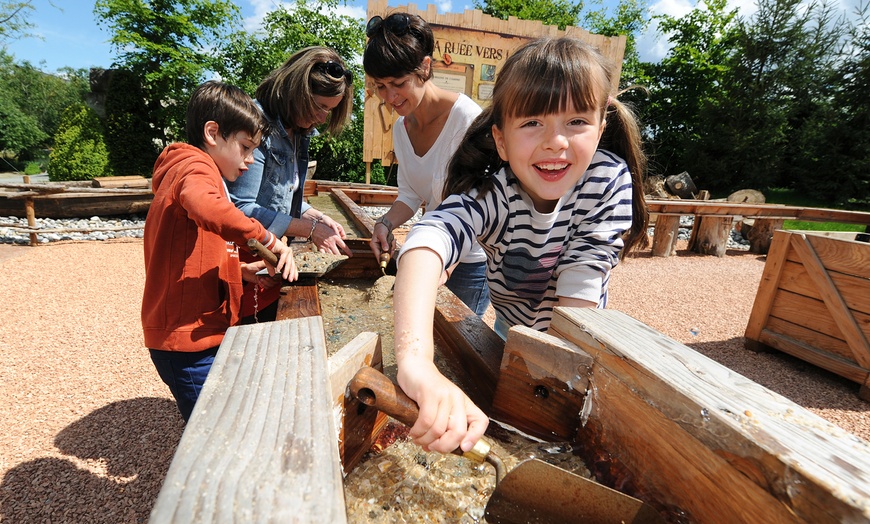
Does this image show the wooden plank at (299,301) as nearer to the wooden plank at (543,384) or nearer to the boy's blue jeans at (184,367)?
the boy's blue jeans at (184,367)

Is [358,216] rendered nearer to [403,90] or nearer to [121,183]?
[403,90]

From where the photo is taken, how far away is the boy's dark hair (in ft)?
6.79

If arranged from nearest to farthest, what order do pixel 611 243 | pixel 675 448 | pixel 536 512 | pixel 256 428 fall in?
1. pixel 256 428
2. pixel 675 448
3. pixel 536 512
4. pixel 611 243

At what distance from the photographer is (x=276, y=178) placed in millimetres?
2656

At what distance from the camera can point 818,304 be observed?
4.59 meters

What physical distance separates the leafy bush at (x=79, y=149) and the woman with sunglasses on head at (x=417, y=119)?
16.5 metres

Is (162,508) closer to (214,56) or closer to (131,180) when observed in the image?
(131,180)

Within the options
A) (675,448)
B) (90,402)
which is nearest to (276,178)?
(675,448)

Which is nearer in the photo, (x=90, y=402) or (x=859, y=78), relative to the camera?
(x=90, y=402)

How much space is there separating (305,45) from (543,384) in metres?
17.7

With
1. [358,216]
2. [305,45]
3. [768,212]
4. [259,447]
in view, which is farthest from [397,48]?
[305,45]

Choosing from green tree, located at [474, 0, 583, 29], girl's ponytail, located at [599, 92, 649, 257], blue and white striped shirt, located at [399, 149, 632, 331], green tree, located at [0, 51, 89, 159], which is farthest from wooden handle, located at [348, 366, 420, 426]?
green tree, located at [0, 51, 89, 159]

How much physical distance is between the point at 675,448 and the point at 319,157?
55.5ft

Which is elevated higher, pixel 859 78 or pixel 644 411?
pixel 859 78
